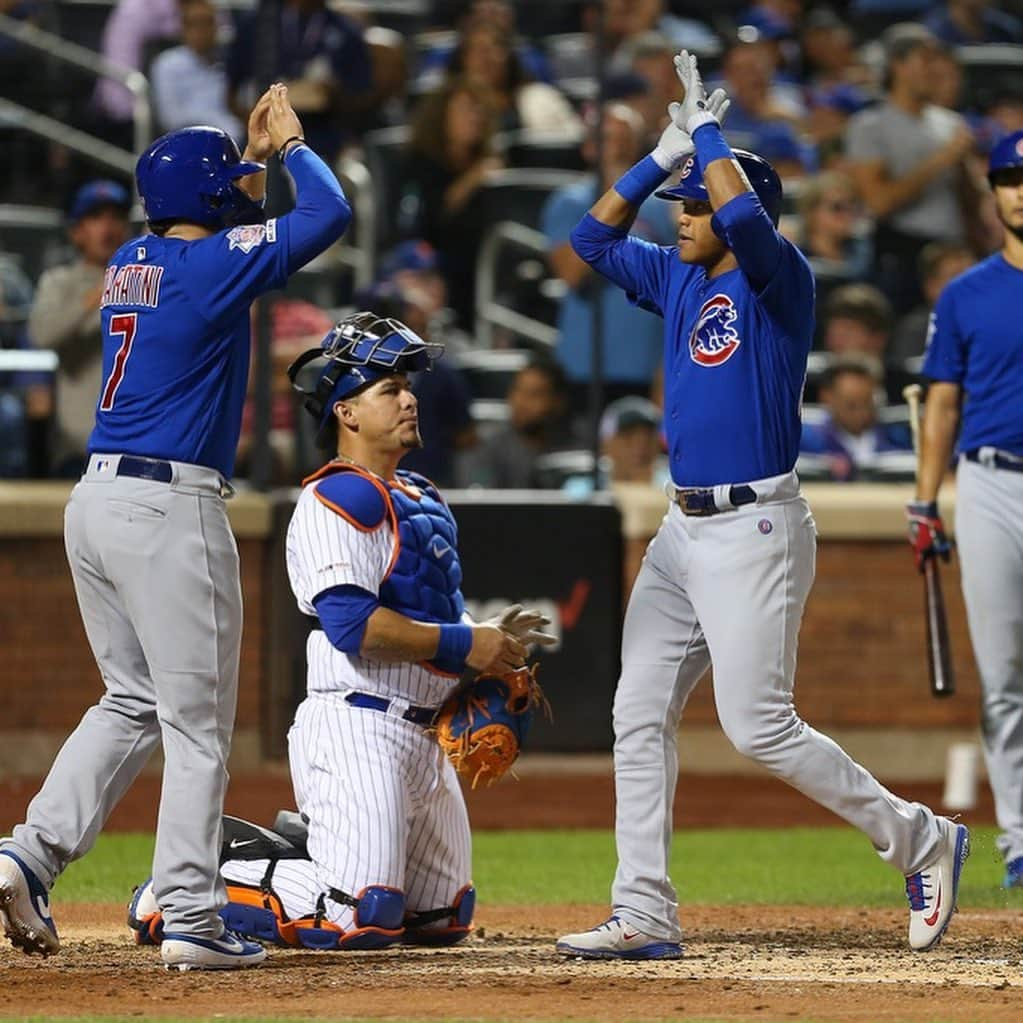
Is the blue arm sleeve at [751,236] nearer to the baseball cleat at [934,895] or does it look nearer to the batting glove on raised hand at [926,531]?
the baseball cleat at [934,895]

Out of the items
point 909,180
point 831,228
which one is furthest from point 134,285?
point 909,180

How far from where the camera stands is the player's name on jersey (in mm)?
5320

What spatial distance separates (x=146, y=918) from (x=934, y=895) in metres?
1.97

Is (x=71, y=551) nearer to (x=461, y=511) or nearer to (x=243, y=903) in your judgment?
(x=243, y=903)

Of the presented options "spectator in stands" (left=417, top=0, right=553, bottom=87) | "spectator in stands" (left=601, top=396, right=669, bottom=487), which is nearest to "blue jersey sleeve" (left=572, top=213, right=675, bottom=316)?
"spectator in stands" (left=601, top=396, right=669, bottom=487)

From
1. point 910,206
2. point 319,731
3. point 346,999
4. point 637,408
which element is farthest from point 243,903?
point 910,206

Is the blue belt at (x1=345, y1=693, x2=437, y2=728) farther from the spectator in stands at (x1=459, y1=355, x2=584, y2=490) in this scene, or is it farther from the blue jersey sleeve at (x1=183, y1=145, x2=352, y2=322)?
the spectator in stands at (x1=459, y1=355, x2=584, y2=490)

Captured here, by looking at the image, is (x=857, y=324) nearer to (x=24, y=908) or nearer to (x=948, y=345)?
(x=948, y=345)

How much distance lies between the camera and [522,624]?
229 inches

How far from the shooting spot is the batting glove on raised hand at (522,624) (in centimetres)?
577

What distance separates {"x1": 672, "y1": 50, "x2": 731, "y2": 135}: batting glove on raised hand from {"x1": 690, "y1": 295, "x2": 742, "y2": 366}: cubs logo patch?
428 millimetres

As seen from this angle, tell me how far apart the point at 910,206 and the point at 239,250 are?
816 cm

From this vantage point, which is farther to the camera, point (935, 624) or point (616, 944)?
point (935, 624)

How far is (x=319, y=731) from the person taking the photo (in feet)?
18.9
